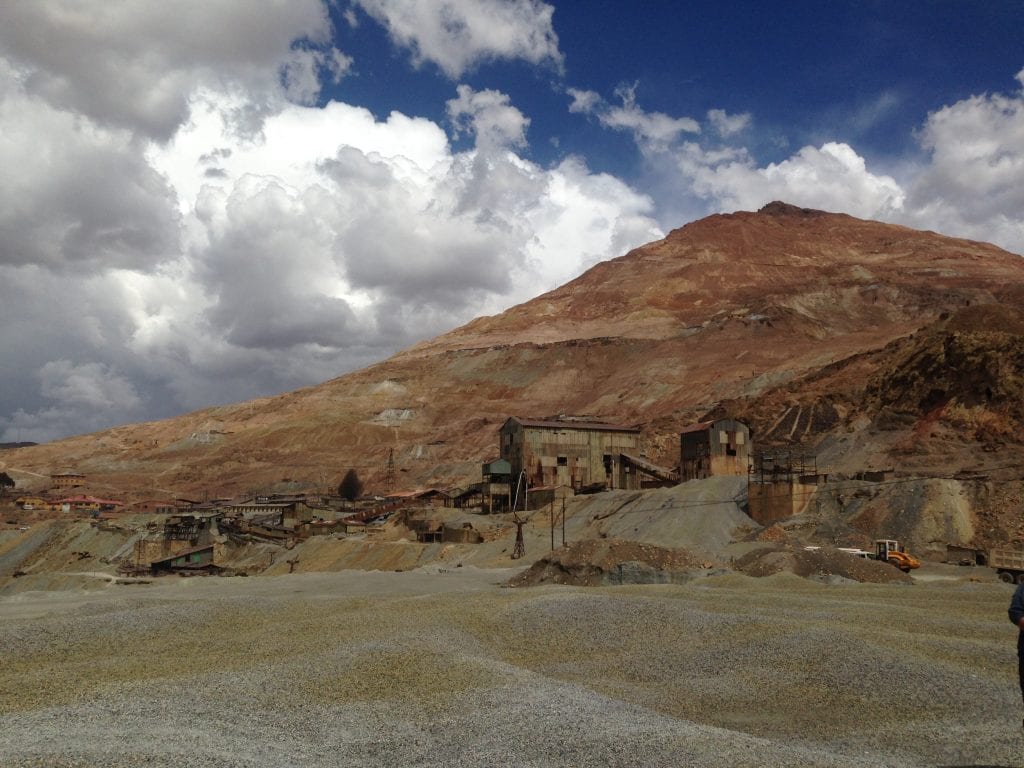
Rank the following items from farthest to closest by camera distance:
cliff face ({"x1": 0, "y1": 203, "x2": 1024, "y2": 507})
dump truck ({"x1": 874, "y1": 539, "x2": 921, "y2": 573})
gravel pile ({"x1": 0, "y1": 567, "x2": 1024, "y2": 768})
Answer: cliff face ({"x1": 0, "y1": 203, "x2": 1024, "y2": 507}) → dump truck ({"x1": 874, "y1": 539, "x2": 921, "y2": 573}) → gravel pile ({"x1": 0, "y1": 567, "x2": 1024, "y2": 768})

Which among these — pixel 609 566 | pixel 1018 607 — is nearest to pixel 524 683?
pixel 1018 607

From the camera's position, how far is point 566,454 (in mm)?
61750

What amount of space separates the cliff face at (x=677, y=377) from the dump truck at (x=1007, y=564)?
Result: 59.4ft

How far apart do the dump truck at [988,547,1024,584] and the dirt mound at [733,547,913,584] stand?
404 centimetres

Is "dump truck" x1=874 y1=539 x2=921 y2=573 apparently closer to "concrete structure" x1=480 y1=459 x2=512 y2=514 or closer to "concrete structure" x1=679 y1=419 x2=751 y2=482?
"concrete structure" x1=679 y1=419 x2=751 y2=482

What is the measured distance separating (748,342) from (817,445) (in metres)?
65.1

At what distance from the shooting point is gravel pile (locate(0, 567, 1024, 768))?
9.59 metres

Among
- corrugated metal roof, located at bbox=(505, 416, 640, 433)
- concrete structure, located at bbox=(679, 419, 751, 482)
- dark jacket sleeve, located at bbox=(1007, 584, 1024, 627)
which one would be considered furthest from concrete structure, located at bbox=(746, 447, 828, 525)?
dark jacket sleeve, located at bbox=(1007, 584, 1024, 627)

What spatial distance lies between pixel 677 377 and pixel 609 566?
3470 inches

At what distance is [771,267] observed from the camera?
17050 cm

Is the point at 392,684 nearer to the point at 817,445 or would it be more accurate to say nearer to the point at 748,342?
the point at 817,445

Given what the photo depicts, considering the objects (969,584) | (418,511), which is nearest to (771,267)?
(418,511)

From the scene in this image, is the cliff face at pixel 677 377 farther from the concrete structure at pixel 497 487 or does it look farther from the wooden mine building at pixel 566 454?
the concrete structure at pixel 497 487

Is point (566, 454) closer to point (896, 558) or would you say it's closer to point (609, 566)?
point (896, 558)
